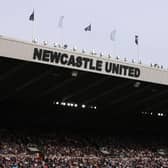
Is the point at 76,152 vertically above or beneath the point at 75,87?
beneath

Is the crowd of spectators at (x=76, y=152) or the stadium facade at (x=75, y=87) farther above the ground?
the stadium facade at (x=75, y=87)

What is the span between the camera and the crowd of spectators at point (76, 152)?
4353cm

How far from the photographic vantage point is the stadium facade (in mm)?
39812

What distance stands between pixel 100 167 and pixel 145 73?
823cm

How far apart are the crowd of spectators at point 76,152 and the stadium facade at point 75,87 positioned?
237cm

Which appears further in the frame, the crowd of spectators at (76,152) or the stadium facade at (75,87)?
A: the crowd of spectators at (76,152)

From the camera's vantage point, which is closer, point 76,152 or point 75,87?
point 75,87

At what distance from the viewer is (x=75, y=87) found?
47312 millimetres

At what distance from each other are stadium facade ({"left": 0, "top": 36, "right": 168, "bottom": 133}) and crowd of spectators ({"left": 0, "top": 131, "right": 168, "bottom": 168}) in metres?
2.37

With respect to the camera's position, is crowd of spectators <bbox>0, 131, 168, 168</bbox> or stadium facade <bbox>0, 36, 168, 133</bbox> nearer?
stadium facade <bbox>0, 36, 168, 133</bbox>

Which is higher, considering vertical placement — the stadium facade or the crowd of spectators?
the stadium facade

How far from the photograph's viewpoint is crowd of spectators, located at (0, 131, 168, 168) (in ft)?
143

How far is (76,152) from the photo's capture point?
48.3 meters

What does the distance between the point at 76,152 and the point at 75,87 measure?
5422mm
